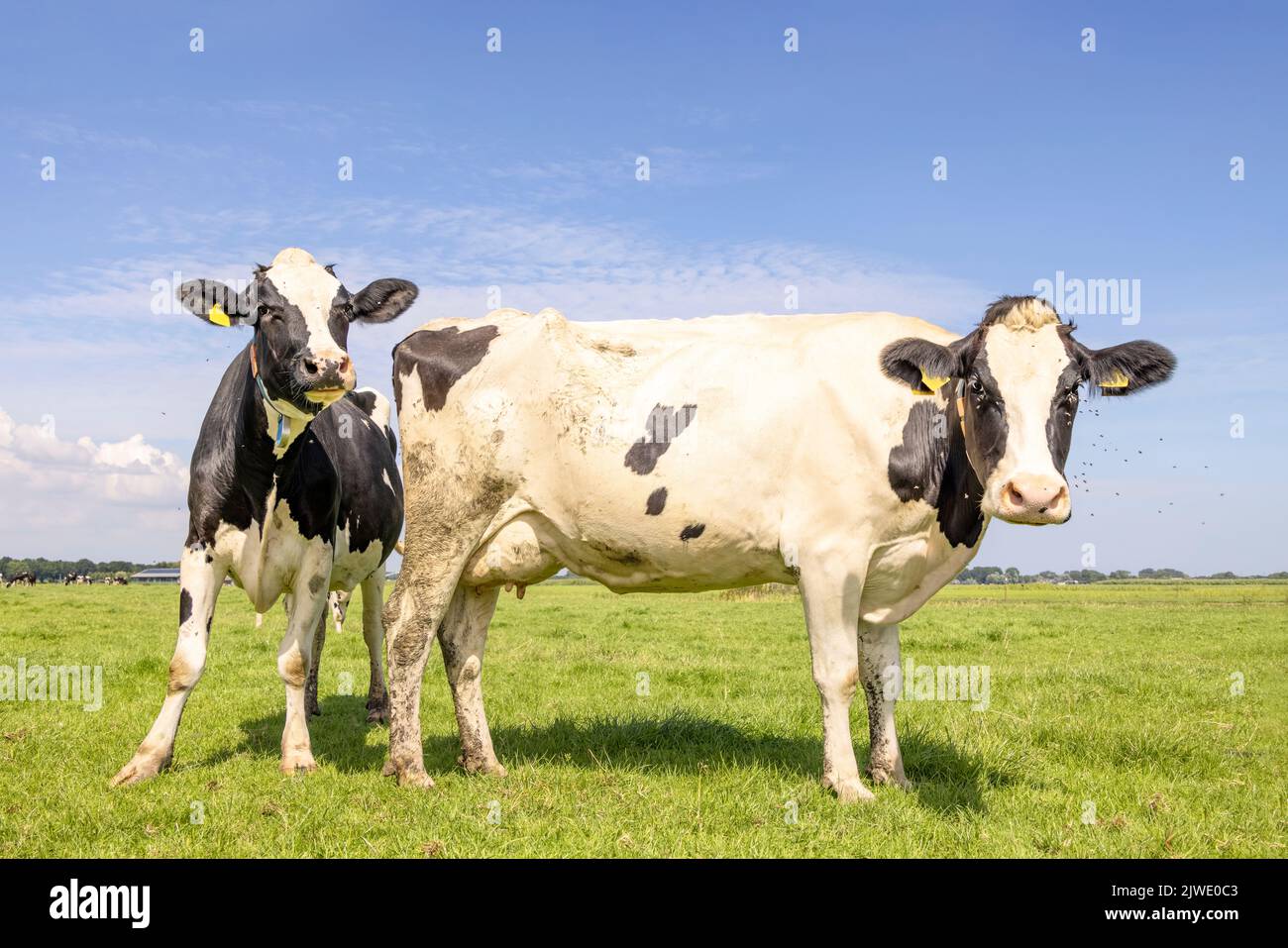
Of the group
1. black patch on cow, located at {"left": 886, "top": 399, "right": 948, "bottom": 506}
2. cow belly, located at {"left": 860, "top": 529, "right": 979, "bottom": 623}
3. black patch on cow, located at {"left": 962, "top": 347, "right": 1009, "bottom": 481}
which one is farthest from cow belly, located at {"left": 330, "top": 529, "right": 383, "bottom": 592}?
black patch on cow, located at {"left": 962, "top": 347, "right": 1009, "bottom": 481}

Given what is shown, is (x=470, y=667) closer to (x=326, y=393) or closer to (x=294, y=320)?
(x=326, y=393)

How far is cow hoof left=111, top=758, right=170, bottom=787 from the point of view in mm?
7145

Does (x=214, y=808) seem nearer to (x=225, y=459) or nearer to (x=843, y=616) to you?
(x=225, y=459)

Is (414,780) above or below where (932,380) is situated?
below

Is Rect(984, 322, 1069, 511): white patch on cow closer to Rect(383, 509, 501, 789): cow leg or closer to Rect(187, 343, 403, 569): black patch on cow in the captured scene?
Rect(383, 509, 501, 789): cow leg

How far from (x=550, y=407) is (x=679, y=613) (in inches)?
779

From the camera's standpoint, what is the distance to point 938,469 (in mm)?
6828

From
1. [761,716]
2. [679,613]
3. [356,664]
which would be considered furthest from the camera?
[679,613]

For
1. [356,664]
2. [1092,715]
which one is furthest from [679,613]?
[1092,715]

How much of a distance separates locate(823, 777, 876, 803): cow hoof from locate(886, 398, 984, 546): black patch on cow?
1800 mm

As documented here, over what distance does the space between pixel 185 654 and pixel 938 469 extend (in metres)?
5.67

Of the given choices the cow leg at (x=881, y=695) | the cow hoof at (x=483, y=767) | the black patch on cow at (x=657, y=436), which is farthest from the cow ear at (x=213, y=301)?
the cow leg at (x=881, y=695)

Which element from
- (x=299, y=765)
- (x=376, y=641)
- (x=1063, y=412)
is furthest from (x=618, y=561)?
(x=376, y=641)
